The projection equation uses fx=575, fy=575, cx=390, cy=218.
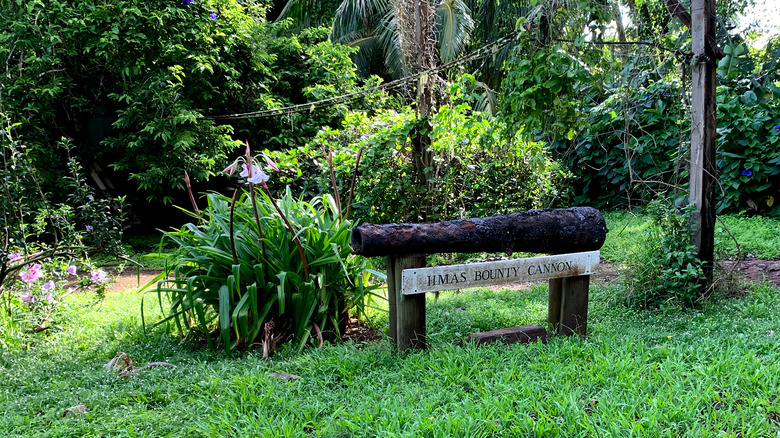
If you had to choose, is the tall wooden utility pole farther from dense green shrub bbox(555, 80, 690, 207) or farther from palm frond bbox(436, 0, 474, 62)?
palm frond bbox(436, 0, 474, 62)

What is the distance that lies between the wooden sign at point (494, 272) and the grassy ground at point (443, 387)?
37 cm

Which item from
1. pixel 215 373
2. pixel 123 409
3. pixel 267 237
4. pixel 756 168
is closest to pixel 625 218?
pixel 756 168

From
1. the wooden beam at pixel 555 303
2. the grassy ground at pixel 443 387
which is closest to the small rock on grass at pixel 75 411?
the grassy ground at pixel 443 387

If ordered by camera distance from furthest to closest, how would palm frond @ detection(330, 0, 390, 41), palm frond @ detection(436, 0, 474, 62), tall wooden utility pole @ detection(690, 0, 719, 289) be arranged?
palm frond @ detection(330, 0, 390, 41) → palm frond @ detection(436, 0, 474, 62) → tall wooden utility pole @ detection(690, 0, 719, 289)

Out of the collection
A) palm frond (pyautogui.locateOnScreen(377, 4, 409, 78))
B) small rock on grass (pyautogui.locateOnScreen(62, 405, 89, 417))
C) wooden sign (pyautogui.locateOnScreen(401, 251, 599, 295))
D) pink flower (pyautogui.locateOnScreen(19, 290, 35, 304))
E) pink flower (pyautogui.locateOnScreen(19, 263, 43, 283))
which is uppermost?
palm frond (pyautogui.locateOnScreen(377, 4, 409, 78))

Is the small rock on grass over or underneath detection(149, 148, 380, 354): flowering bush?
underneath

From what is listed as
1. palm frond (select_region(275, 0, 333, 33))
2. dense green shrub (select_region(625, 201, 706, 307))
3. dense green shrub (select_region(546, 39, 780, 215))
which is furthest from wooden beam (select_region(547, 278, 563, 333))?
palm frond (select_region(275, 0, 333, 33))

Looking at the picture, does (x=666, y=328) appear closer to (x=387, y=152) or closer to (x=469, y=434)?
(x=469, y=434)

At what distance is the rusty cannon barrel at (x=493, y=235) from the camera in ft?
10.3

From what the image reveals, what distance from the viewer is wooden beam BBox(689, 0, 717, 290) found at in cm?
396

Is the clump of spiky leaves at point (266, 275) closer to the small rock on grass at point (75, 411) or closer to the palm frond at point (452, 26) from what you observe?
the small rock on grass at point (75, 411)

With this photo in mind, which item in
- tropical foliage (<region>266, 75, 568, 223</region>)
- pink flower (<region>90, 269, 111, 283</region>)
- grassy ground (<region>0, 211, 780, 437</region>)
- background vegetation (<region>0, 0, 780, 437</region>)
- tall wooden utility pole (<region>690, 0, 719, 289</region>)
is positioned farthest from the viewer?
tropical foliage (<region>266, 75, 568, 223</region>)

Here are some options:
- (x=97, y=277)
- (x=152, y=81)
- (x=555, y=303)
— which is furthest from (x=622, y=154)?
(x=97, y=277)

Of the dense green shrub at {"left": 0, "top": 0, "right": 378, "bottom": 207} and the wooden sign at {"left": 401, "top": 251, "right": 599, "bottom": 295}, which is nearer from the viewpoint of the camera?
the wooden sign at {"left": 401, "top": 251, "right": 599, "bottom": 295}
